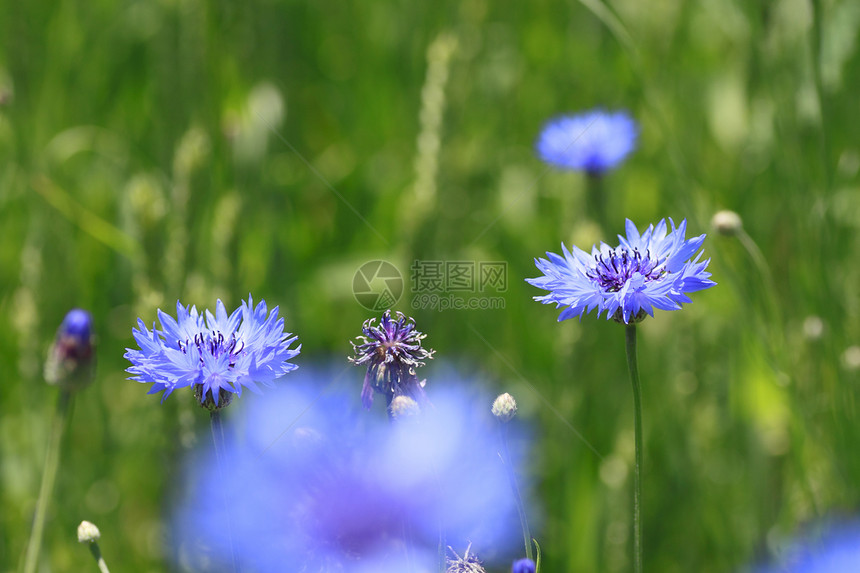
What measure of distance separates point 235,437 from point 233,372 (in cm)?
45

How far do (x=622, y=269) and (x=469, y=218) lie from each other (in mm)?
1006

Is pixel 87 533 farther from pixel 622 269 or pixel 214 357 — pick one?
pixel 622 269

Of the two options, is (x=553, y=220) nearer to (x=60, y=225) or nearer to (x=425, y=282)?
(x=425, y=282)

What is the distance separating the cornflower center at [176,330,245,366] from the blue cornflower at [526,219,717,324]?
0.18 meters

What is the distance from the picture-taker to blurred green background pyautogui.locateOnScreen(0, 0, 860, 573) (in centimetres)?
101

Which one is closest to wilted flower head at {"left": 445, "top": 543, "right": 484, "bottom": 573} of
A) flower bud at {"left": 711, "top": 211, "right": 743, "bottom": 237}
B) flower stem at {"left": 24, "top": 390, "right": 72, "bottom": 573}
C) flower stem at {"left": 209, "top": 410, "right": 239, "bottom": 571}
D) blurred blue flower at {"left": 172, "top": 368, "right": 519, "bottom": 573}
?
blurred blue flower at {"left": 172, "top": 368, "right": 519, "bottom": 573}

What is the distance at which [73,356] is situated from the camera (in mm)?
635

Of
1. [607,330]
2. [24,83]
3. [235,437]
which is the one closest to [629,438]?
A: [607,330]

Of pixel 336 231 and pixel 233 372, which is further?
pixel 336 231

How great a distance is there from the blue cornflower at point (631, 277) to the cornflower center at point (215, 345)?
7.0 inches

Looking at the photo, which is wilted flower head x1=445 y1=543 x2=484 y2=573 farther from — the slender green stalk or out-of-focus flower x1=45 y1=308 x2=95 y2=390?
the slender green stalk

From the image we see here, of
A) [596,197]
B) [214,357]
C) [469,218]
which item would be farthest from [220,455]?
[469,218]

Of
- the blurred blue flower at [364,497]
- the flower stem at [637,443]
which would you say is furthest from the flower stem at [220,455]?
the flower stem at [637,443]

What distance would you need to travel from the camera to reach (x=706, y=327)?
1378mm
